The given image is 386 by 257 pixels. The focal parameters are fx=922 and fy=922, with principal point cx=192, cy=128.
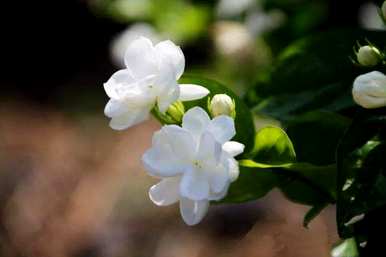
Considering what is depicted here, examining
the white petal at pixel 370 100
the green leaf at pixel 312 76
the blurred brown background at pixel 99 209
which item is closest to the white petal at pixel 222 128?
the white petal at pixel 370 100

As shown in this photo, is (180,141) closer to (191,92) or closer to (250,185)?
(191,92)

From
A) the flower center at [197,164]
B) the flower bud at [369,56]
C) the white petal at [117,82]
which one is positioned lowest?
the flower center at [197,164]

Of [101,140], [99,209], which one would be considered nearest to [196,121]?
[99,209]

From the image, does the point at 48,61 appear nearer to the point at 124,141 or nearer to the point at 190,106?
the point at 124,141

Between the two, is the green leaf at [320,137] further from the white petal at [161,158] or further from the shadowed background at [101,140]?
the shadowed background at [101,140]

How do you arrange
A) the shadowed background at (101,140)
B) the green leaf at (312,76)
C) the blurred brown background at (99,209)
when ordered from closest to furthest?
the green leaf at (312,76) < the shadowed background at (101,140) < the blurred brown background at (99,209)

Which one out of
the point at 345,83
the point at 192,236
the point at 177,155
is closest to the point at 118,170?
the point at 192,236

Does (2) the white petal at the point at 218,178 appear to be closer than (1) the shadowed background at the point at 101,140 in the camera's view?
Yes
